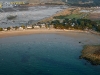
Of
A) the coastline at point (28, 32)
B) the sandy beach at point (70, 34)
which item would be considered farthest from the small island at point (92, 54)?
the coastline at point (28, 32)

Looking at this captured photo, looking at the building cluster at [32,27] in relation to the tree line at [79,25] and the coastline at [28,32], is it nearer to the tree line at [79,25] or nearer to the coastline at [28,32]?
the coastline at [28,32]

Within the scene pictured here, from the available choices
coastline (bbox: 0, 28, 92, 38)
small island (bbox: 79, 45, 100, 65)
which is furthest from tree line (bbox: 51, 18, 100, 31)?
small island (bbox: 79, 45, 100, 65)

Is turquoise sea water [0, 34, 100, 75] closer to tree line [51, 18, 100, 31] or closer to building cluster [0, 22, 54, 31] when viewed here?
building cluster [0, 22, 54, 31]

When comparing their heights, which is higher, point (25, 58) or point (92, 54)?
point (92, 54)

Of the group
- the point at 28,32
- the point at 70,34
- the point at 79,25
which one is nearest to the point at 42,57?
the point at 70,34

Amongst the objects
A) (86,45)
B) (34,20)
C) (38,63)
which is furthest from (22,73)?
(34,20)

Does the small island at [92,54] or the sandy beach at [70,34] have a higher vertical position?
the small island at [92,54]

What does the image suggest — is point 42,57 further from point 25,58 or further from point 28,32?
point 28,32
